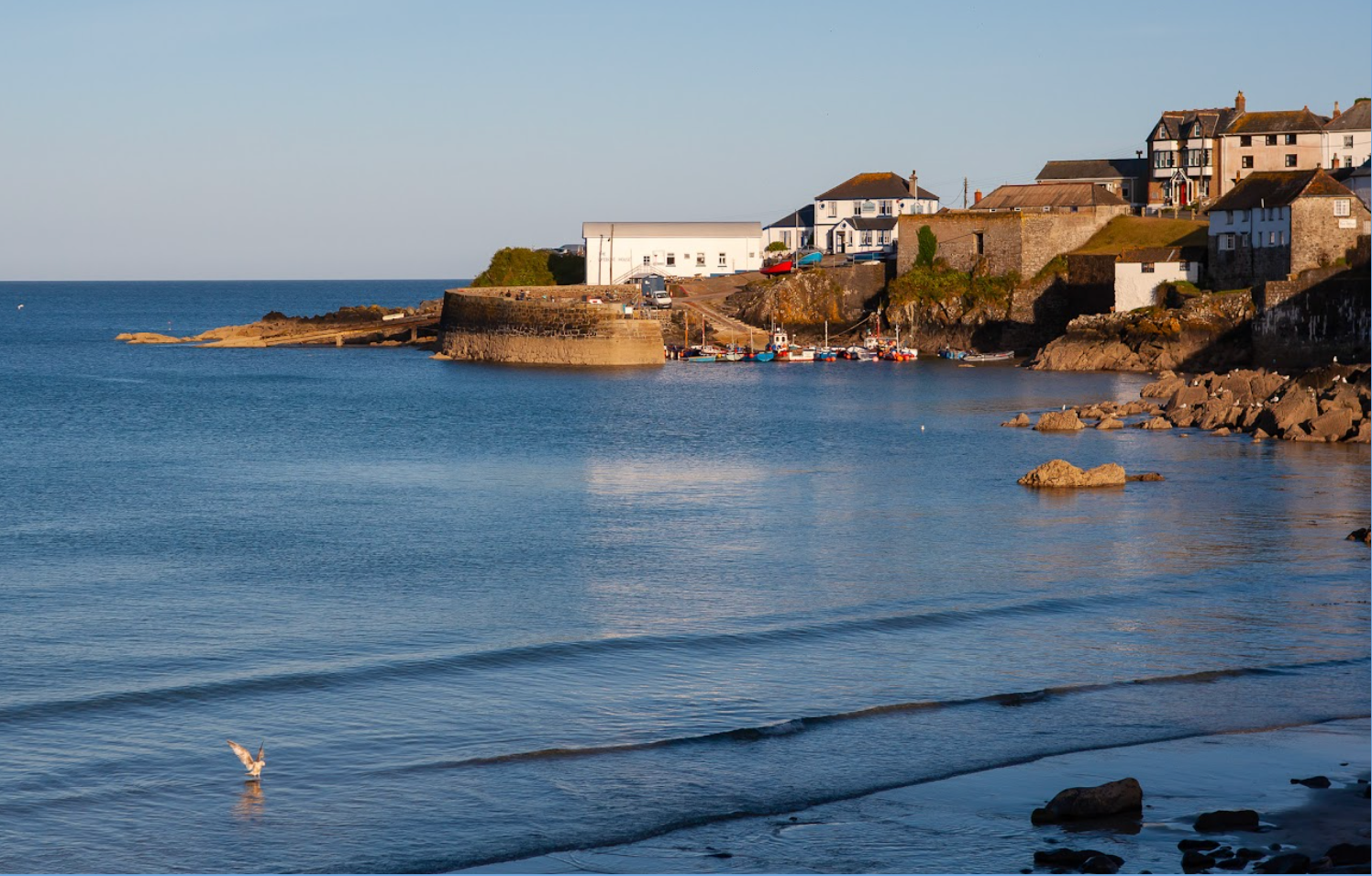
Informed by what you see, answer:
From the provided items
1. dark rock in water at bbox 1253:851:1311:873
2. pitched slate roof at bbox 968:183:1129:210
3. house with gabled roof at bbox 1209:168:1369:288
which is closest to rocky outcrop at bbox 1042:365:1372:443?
house with gabled roof at bbox 1209:168:1369:288

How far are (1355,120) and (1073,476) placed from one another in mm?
49869

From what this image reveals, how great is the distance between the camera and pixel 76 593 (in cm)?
2139

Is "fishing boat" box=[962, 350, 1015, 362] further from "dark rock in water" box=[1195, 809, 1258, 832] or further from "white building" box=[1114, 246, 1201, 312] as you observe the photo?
"dark rock in water" box=[1195, 809, 1258, 832]

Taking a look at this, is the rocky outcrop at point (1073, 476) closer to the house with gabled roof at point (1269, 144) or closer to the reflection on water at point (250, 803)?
the reflection on water at point (250, 803)

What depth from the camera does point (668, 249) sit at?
85.2 meters

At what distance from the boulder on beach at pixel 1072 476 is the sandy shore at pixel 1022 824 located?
17338mm

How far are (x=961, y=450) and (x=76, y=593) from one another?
23.5 metres

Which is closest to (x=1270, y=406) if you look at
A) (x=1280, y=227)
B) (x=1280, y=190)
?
(x=1280, y=227)

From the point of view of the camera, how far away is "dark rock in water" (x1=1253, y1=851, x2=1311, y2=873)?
34.8 ft

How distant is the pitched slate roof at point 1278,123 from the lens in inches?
2864

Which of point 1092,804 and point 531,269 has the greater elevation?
point 531,269

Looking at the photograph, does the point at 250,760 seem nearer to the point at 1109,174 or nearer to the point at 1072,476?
the point at 1072,476

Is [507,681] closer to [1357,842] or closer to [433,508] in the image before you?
[1357,842]

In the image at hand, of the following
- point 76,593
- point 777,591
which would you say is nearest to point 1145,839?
point 777,591
